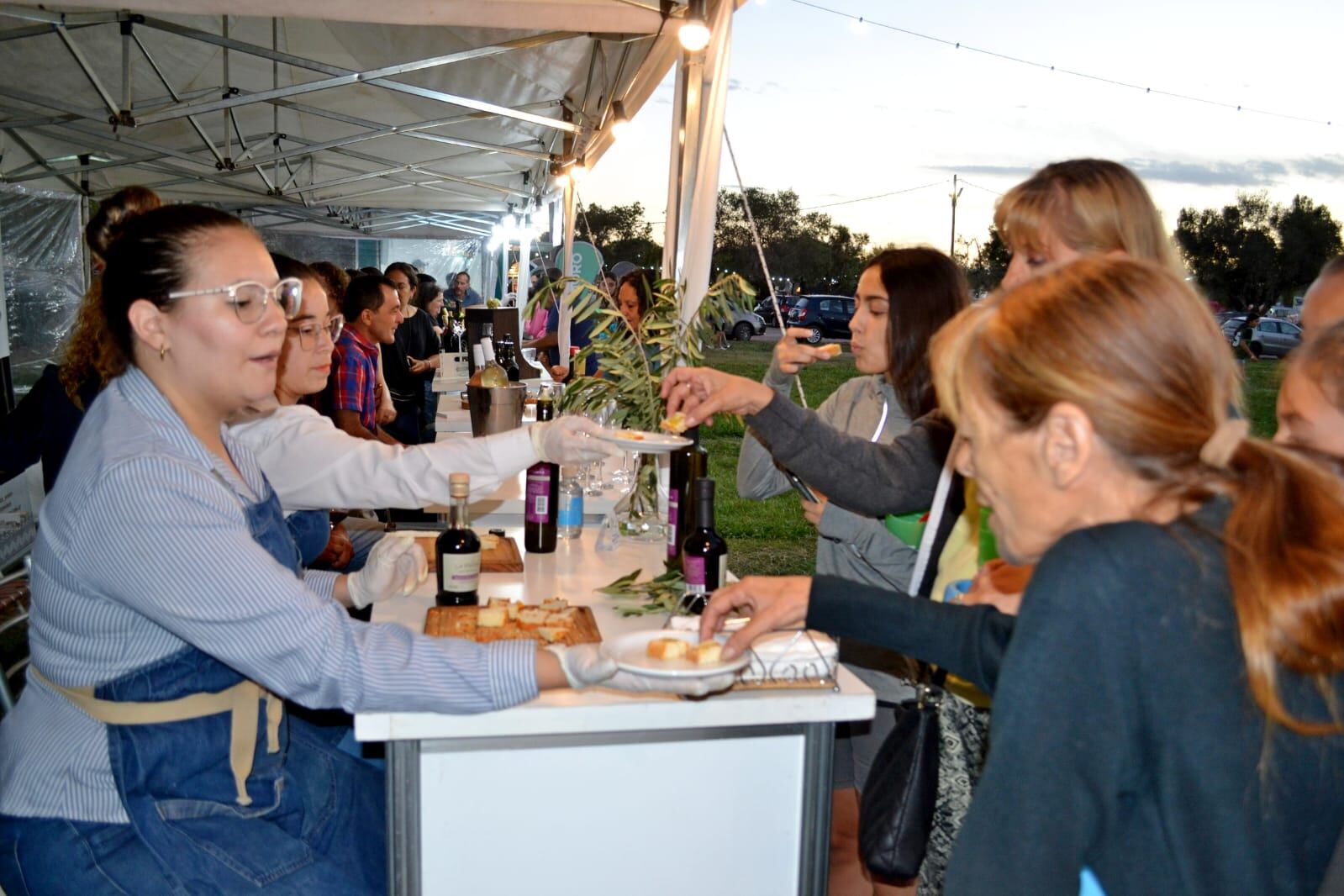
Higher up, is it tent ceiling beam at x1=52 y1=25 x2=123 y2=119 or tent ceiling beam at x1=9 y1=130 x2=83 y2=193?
tent ceiling beam at x1=52 y1=25 x2=123 y2=119

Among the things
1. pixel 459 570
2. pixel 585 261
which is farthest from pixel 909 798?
pixel 585 261

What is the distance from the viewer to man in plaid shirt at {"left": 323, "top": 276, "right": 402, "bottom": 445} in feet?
16.4

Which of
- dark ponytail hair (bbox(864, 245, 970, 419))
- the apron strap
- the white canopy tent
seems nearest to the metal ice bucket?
the white canopy tent

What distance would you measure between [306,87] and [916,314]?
5509 millimetres

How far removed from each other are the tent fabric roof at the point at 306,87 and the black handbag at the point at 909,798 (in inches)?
148

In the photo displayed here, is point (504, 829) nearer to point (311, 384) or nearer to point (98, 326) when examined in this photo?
point (98, 326)

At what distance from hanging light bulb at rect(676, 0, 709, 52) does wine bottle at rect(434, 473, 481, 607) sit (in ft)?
8.73

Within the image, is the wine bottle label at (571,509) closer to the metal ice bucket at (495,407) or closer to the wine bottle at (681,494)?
the wine bottle at (681,494)

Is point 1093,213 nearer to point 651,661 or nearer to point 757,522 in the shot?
point 651,661

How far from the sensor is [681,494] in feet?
8.09

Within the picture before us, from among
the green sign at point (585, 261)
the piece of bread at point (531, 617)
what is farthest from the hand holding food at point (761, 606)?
the green sign at point (585, 261)

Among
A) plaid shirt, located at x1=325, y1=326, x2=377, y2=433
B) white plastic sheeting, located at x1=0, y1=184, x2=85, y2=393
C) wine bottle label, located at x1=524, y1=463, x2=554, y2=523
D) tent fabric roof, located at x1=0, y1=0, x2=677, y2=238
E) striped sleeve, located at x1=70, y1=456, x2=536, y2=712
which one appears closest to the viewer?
striped sleeve, located at x1=70, y1=456, x2=536, y2=712

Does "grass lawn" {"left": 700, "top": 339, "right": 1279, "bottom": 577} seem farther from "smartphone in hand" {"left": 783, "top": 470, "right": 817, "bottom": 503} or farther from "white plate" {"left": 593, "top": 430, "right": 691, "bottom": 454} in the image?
"white plate" {"left": 593, "top": 430, "right": 691, "bottom": 454}

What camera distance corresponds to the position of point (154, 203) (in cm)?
289
